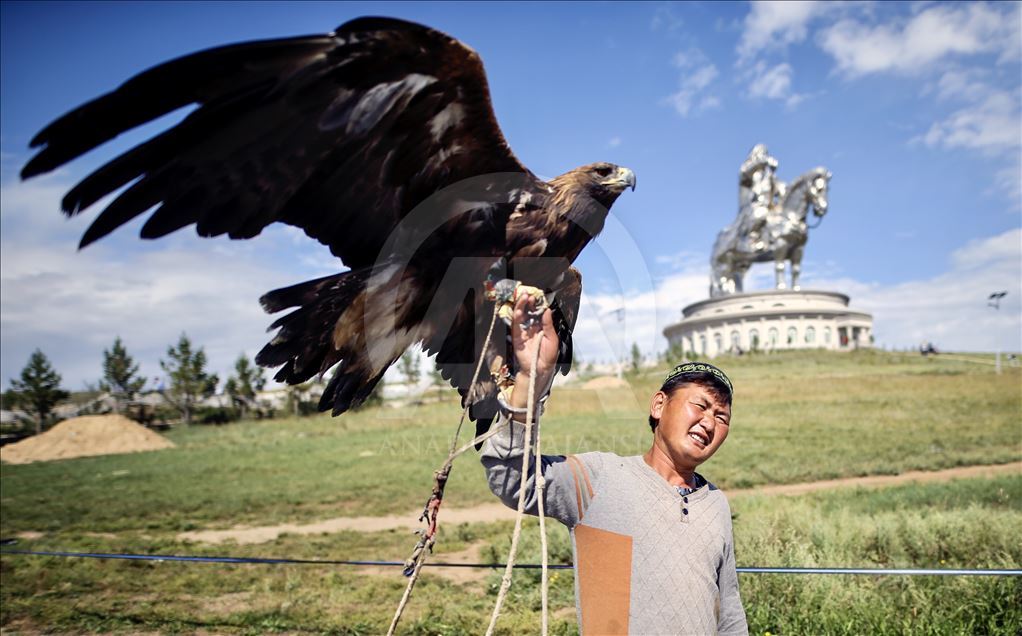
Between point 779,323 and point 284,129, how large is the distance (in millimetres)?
49956

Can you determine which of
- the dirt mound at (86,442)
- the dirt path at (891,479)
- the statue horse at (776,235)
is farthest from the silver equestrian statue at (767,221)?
the dirt mound at (86,442)

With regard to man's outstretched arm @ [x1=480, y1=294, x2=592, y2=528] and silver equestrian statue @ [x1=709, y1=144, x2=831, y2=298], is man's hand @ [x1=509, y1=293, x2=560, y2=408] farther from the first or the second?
silver equestrian statue @ [x1=709, y1=144, x2=831, y2=298]

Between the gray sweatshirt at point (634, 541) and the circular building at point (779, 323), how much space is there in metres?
45.9

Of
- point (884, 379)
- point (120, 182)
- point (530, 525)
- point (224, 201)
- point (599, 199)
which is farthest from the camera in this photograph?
point (884, 379)

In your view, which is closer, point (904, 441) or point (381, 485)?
point (381, 485)

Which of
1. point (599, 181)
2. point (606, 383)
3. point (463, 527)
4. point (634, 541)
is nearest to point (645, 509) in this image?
point (634, 541)

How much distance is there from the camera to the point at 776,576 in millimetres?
5430

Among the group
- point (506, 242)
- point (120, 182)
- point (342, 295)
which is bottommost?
point (342, 295)

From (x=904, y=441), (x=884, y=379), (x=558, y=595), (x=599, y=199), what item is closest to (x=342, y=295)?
(x=599, y=199)

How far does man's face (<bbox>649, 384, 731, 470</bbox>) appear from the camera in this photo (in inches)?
Answer: 83.5

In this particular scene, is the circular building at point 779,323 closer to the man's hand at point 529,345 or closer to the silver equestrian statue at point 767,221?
the silver equestrian statue at point 767,221

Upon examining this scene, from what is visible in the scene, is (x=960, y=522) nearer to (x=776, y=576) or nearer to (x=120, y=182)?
(x=776, y=576)

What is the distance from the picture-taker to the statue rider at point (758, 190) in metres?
49.6

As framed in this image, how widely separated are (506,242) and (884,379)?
108 feet
